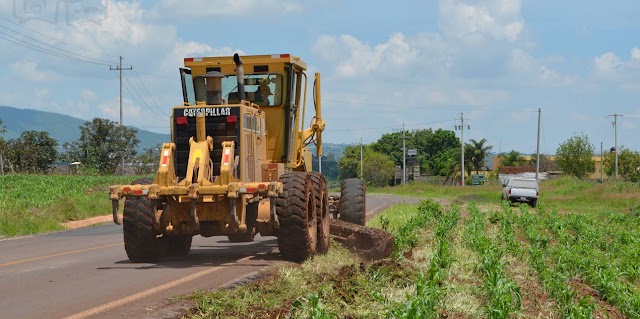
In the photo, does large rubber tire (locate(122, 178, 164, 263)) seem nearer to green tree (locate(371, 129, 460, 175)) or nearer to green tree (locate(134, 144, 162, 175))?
green tree (locate(134, 144, 162, 175))

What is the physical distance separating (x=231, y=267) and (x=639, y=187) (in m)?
56.8

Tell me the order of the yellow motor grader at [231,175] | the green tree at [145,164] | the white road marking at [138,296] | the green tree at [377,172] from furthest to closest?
1. the green tree at [377,172]
2. the green tree at [145,164]
3. the yellow motor grader at [231,175]
4. the white road marking at [138,296]

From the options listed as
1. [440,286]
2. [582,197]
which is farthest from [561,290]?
[582,197]

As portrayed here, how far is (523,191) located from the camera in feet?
171

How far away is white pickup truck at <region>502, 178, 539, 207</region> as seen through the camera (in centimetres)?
5166

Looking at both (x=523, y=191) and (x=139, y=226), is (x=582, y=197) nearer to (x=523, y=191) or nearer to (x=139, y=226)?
(x=523, y=191)

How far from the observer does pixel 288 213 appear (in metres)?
14.0

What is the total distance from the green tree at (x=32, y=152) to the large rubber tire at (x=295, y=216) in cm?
7207

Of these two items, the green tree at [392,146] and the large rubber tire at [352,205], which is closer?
the large rubber tire at [352,205]

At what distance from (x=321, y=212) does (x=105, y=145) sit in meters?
72.5

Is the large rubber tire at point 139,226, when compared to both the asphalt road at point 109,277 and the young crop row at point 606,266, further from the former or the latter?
the young crop row at point 606,266

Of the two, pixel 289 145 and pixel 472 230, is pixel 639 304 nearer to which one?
pixel 289 145

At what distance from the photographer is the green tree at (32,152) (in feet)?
273

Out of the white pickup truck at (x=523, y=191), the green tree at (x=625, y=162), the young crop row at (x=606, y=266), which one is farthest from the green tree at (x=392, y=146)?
the young crop row at (x=606, y=266)
